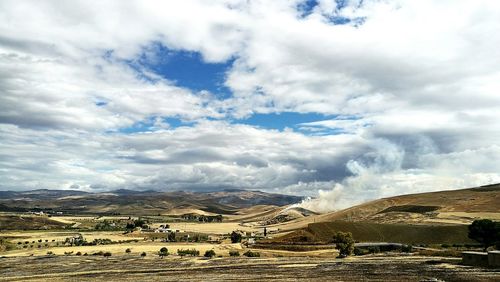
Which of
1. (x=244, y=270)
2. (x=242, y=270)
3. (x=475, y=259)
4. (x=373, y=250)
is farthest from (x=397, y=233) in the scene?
(x=242, y=270)

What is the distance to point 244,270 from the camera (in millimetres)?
86625

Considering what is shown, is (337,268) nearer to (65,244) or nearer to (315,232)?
(315,232)

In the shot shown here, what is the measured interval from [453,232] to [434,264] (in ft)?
217

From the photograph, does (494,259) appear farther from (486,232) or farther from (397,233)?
(397,233)

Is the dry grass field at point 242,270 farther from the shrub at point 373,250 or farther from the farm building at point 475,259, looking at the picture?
the shrub at point 373,250

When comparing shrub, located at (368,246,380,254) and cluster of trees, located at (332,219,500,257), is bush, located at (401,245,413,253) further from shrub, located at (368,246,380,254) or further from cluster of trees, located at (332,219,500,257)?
shrub, located at (368,246,380,254)

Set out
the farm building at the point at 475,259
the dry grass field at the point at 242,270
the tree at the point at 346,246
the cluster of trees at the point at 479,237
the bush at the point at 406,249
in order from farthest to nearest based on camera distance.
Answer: the bush at the point at 406,249 → the cluster of trees at the point at 479,237 → the tree at the point at 346,246 → the farm building at the point at 475,259 → the dry grass field at the point at 242,270

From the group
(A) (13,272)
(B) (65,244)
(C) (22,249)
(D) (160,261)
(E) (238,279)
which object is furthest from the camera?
(B) (65,244)

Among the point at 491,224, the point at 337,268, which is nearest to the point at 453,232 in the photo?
Answer: the point at 491,224

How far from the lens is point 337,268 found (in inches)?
3329

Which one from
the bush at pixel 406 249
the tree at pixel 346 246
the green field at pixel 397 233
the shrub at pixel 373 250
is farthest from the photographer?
the green field at pixel 397 233

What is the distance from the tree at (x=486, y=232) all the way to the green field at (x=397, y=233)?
49.6 feet

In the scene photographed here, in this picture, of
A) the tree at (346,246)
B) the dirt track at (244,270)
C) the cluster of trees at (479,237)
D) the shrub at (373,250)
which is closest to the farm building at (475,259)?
the dirt track at (244,270)

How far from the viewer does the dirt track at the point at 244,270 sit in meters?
72.3
